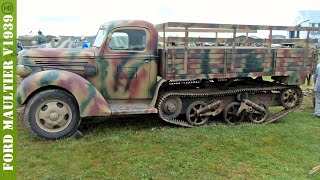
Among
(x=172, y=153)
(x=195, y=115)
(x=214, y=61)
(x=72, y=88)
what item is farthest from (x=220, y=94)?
(x=72, y=88)

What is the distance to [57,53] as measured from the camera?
6836mm

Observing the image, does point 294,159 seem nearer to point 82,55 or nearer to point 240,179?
point 240,179

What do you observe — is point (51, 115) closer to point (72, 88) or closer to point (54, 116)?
point (54, 116)

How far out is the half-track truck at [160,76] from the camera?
254 inches

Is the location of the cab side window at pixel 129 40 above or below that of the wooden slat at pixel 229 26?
below

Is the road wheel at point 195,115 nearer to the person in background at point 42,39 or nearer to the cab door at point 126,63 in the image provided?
the cab door at point 126,63

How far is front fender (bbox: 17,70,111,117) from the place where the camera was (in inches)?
249

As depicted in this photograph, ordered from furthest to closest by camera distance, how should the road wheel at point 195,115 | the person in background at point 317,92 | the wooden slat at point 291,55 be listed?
the person in background at point 317,92
the wooden slat at point 291,55
the road wheel at point 195,115

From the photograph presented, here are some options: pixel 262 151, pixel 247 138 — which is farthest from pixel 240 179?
pixel 247 138

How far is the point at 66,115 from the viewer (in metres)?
6.55

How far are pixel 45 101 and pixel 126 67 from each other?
1608 millimetres

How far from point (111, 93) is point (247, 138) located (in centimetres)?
269

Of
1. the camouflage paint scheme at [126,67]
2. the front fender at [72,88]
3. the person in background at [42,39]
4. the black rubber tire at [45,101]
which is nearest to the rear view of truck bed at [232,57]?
the camouflage paint scheme at [126,67]

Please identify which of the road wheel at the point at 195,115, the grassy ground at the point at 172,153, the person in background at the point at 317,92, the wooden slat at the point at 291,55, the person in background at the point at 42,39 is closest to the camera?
the grassy ground at the point at 172,153
